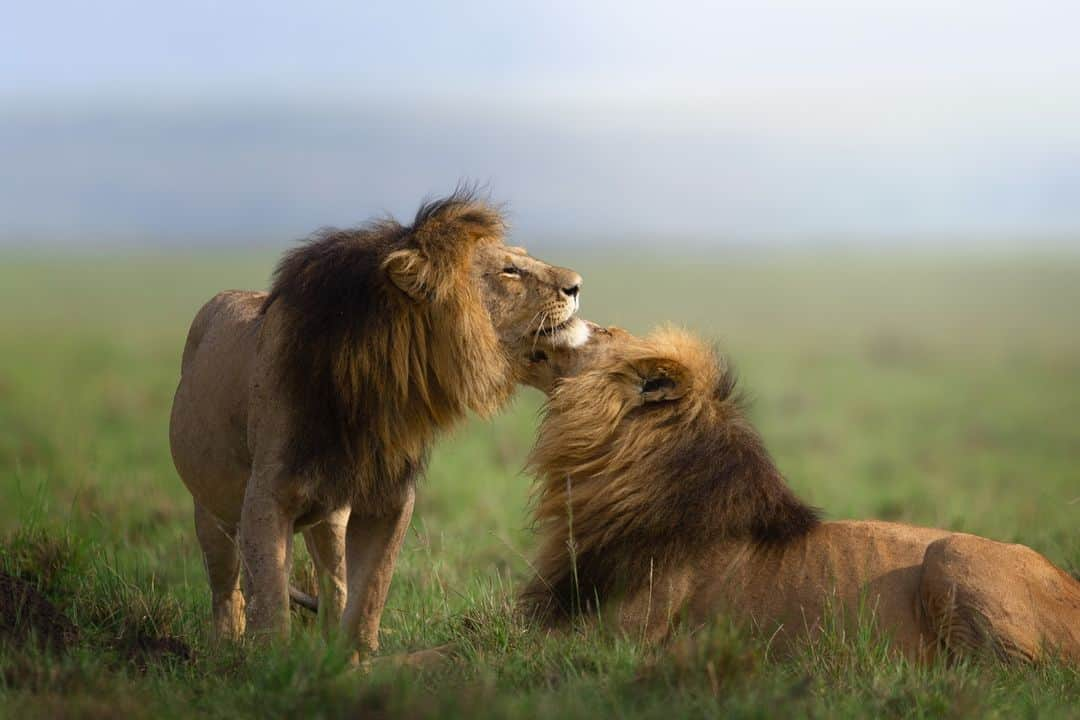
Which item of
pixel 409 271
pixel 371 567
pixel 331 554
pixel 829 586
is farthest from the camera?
pixel 331 554

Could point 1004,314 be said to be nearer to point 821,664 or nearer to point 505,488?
point 505,488

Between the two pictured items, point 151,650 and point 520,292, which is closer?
point 151,650

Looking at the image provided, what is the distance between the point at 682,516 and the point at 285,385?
1.45 meters

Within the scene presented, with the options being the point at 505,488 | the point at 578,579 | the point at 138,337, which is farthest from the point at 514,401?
the point at 138,337

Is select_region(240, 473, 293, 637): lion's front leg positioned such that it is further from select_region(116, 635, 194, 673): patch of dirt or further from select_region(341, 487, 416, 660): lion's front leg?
select_region(341, 487, 416, 660): lion's front leg

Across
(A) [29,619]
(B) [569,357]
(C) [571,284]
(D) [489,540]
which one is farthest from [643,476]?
(D) [489,540]

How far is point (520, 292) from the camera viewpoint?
16.2 ft

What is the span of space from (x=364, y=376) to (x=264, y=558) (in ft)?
2.16

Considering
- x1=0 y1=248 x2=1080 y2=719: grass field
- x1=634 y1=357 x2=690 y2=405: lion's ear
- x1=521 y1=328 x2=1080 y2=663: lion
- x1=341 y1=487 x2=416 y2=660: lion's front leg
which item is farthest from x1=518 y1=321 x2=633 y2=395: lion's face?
x1=341 y1=487 x2=416 y2=660: lion's front leg

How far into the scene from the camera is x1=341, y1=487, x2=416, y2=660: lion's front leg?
4.93 m

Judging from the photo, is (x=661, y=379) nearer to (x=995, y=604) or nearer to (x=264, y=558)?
(x=995, y=604)

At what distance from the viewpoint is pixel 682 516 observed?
198 inches

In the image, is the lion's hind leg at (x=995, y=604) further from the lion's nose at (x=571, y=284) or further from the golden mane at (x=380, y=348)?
the golden mane at (x=380, y=348)

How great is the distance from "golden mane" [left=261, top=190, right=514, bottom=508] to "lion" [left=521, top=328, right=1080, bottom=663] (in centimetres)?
54
